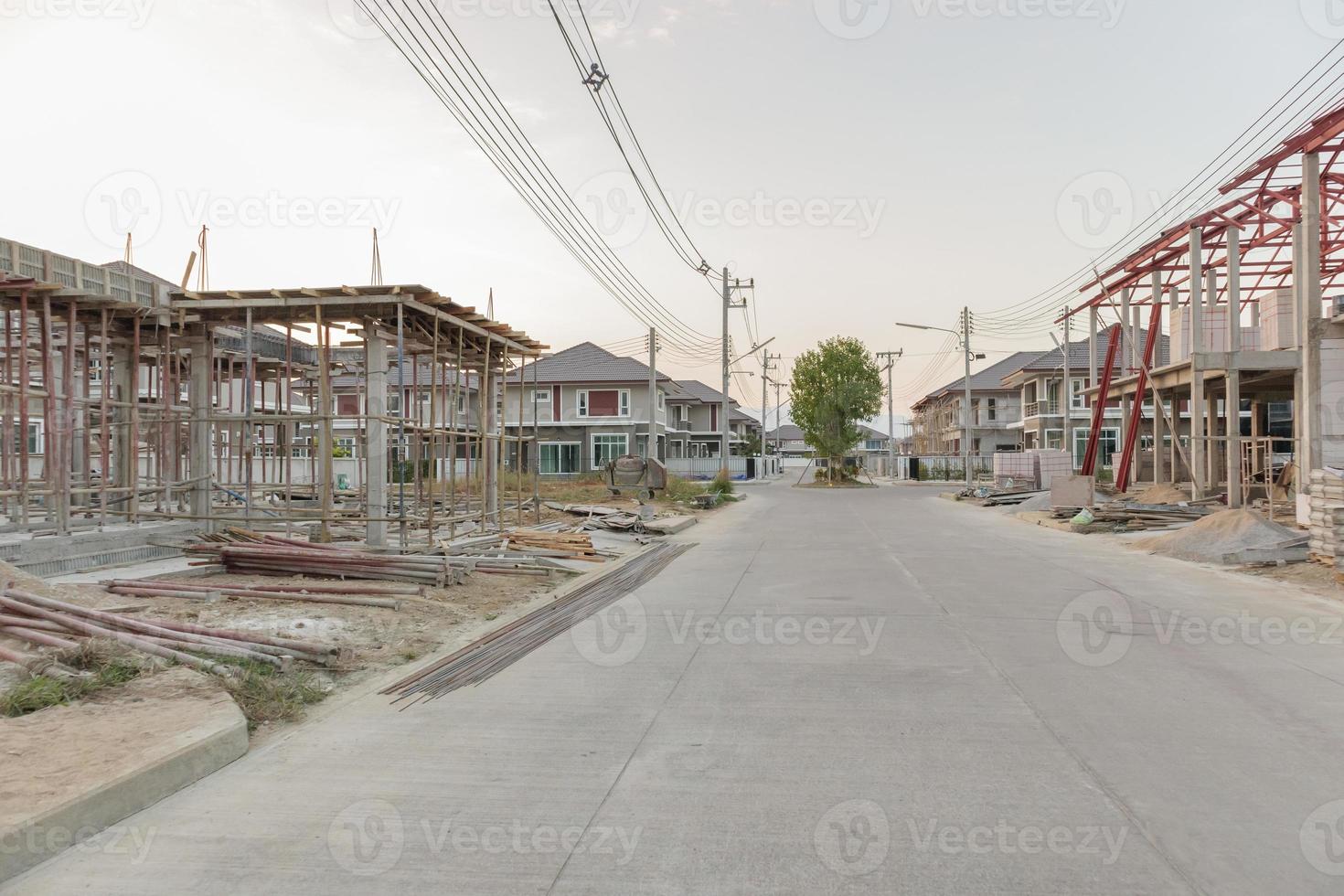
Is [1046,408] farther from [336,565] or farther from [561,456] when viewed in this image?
[336,565]

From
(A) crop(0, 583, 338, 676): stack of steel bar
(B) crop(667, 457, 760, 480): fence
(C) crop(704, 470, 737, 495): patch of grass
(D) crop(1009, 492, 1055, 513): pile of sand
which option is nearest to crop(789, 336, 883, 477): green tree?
(B) crop(667, 457, 760, 480): fence

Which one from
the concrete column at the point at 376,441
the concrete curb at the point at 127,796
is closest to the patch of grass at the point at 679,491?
the concrete column at the point at 376,441

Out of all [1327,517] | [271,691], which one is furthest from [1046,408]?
[271,691]

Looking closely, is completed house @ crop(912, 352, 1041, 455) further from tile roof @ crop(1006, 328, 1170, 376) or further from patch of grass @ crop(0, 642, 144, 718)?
patch of grass @ crop(0, 642, 144, 718)

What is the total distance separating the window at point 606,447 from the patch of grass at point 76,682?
48.2m

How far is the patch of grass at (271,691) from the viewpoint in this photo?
6137 mm

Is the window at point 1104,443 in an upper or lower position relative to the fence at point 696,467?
upper

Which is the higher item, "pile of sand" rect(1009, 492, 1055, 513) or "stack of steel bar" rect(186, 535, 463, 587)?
"stack of steel bar" rect(186, 535, 463, 587)

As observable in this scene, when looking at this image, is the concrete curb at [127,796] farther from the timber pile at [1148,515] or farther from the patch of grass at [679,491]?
the patch of grass at [679,491]

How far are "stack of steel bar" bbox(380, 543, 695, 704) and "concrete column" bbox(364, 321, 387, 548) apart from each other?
3560 millimetres

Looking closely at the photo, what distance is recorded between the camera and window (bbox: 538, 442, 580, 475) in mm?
55719

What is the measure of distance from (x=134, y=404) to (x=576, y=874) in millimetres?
13226

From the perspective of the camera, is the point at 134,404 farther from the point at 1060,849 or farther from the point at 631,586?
the point at 1060,849

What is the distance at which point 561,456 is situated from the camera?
56.2m
